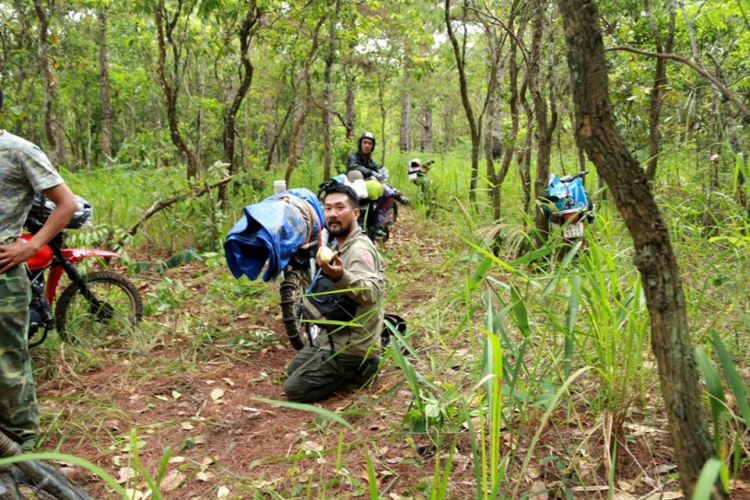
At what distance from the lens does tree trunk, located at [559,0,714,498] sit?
119 centimetres

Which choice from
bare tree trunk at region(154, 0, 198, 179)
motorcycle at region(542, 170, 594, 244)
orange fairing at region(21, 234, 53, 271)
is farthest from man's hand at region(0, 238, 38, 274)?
motorcycle at region(542, 170, 594, 244)

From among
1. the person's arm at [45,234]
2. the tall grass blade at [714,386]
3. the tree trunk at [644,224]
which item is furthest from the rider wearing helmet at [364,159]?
the tall grass blade at [714,386]

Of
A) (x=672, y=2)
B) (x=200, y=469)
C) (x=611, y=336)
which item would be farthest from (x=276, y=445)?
(x=672, y=2)

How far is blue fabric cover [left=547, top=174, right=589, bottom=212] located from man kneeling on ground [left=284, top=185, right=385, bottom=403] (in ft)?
6.16

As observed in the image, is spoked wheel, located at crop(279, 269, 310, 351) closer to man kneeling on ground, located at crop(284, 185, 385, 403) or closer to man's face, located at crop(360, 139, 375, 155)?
man kneeling on ground, located at crop(284, 185, 385, 403)

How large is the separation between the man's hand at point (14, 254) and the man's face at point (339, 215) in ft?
5.33

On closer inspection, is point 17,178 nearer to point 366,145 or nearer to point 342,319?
point 342,319

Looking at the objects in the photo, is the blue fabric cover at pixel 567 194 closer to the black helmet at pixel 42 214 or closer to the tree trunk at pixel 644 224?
the tree trunk at pixel 644 224

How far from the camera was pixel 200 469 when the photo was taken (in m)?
2.47

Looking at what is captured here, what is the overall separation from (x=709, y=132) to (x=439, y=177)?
14.9 ft

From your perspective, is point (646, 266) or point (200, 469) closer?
point (646, 266)

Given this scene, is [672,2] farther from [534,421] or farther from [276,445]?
[276,445]

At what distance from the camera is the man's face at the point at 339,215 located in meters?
3.40

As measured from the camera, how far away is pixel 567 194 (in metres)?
4.41
